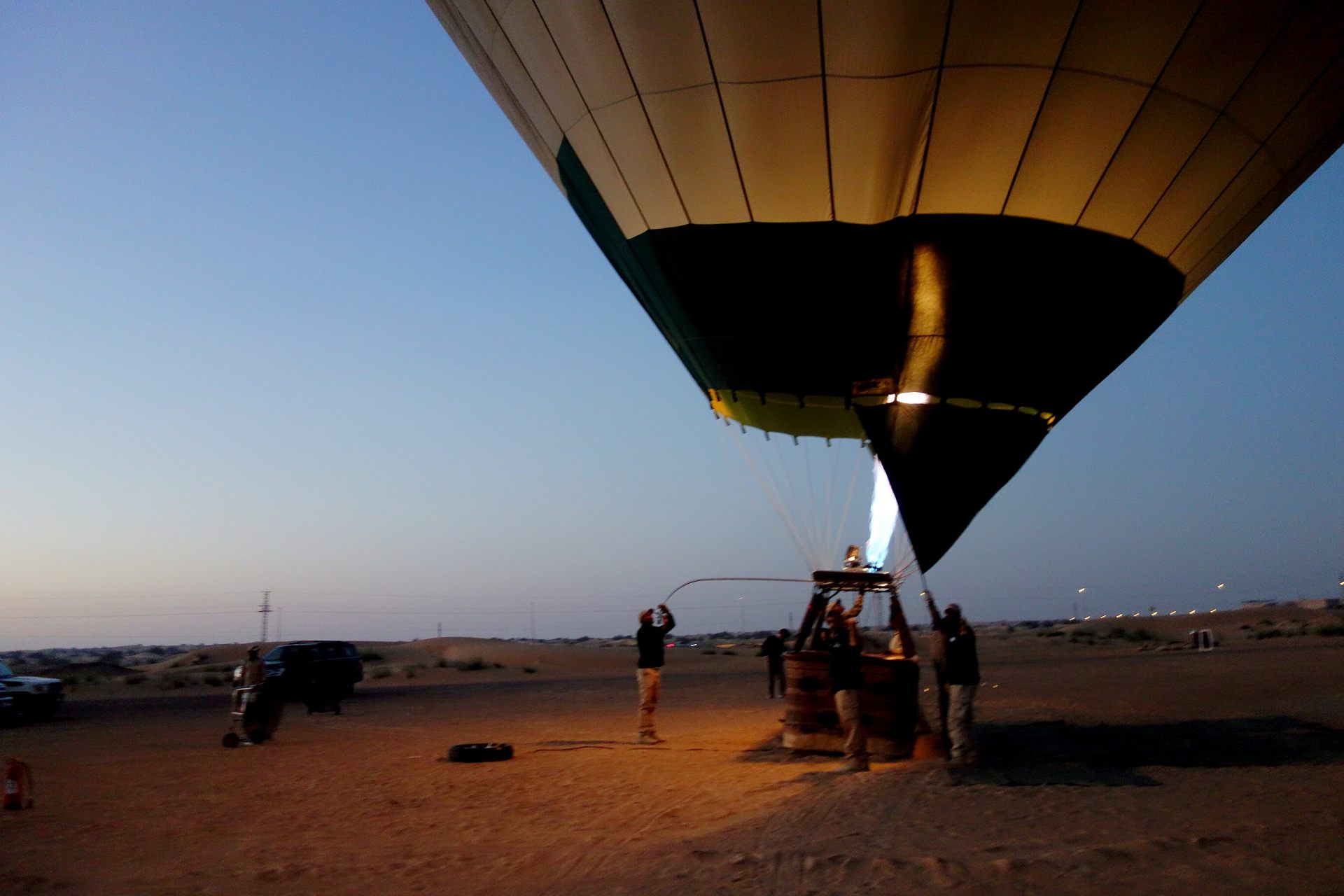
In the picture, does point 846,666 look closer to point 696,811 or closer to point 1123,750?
point 696,811

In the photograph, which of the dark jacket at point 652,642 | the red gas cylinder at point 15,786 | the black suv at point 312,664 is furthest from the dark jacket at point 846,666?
the black suv at point 312,664

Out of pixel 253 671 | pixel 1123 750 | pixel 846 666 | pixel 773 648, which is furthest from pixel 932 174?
pixel 773 648

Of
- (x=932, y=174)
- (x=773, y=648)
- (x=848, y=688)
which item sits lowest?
(x=848, y=688)

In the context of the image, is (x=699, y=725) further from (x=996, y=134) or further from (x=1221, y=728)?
(x=996, y=134)

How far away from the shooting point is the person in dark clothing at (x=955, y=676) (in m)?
8.07

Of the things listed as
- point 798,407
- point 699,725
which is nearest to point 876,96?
point 798,407

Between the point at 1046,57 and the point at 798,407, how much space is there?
12.1 ft

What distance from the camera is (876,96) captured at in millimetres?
8352

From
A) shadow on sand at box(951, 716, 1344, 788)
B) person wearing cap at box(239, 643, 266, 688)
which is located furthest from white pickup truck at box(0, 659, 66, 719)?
shadow on sand at box(951, 716, 1344, 788)

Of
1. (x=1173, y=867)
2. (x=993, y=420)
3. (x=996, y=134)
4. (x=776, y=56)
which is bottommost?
(x=1173, y=867)

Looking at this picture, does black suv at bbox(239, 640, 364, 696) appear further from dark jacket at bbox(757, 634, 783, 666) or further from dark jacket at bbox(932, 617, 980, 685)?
dark jacket at bbox(932, 617, 980, 685)

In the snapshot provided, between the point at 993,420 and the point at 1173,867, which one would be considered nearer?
the point at 1173,867

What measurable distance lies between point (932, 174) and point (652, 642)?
5.19 metres

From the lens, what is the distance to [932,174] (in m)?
8.59
